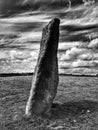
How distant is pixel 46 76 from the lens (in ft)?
56.4

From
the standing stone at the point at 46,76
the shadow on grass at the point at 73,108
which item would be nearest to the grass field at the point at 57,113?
the shadow on grass at the point at 73,108

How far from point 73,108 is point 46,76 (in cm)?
278

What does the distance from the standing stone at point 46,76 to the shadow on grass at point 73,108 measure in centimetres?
72

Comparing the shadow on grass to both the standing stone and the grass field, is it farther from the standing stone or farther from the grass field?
the standing stone

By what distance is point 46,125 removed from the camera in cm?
1545

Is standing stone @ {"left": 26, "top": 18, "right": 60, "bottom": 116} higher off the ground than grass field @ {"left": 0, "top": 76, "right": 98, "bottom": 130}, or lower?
higher

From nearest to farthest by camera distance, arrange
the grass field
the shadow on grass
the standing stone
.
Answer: the grass field
the standing stone
the shadow on grass

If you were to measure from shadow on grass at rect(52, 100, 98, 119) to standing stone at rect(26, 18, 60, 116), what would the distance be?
2.38 feet

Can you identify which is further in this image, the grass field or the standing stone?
the standing stone

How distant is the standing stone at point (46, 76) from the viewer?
16.7m

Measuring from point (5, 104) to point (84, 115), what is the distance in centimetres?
512

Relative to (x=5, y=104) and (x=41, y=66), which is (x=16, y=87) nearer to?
(x=5, y=104)

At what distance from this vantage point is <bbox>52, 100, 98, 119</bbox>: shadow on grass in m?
17.1

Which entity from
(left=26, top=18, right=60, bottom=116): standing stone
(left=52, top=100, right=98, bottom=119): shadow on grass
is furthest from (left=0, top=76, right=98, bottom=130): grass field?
(left=26, top=18, right=60, bottom=116): standing stone
